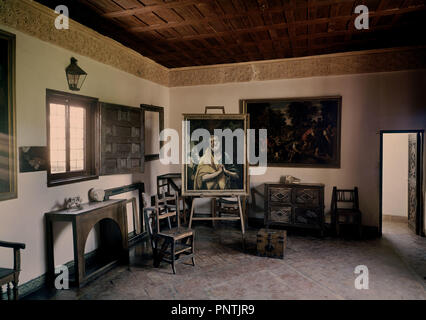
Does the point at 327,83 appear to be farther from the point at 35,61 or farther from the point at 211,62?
the point at 35,61

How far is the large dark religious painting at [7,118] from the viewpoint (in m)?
3.33

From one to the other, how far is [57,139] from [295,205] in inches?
175

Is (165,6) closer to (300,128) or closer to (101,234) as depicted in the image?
(101,234)

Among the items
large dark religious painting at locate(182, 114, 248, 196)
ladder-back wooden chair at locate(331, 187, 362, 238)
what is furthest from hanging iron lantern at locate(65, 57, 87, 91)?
ladder-back wooden chair at locate(331, 187, 362, 238)

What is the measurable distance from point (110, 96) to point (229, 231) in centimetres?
355

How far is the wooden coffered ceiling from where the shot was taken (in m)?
3.94

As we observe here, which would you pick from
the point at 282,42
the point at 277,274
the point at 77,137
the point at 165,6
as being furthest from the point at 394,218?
the point at 77,137

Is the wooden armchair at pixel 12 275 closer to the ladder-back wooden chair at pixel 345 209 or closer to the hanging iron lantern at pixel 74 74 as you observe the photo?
the hanging iron lantern at pixel 74 74

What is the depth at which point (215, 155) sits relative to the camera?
5816mm

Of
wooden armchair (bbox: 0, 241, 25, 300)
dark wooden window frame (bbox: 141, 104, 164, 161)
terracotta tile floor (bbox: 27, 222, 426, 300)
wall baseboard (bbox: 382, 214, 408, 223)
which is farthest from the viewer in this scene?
wall baseboard (bbox: 382, 214, 408, 223)

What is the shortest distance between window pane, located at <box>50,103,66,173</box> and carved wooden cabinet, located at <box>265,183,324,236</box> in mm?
3858

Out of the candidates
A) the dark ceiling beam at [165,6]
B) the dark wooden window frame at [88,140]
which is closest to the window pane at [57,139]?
the dark wooden window frame at [88,140]

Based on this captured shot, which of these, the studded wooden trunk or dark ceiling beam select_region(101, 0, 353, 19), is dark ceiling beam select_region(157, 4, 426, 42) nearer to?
dark ceiling beam select_region(101, 0, 353, 19)

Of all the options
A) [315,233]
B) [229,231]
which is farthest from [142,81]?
[315,233]
